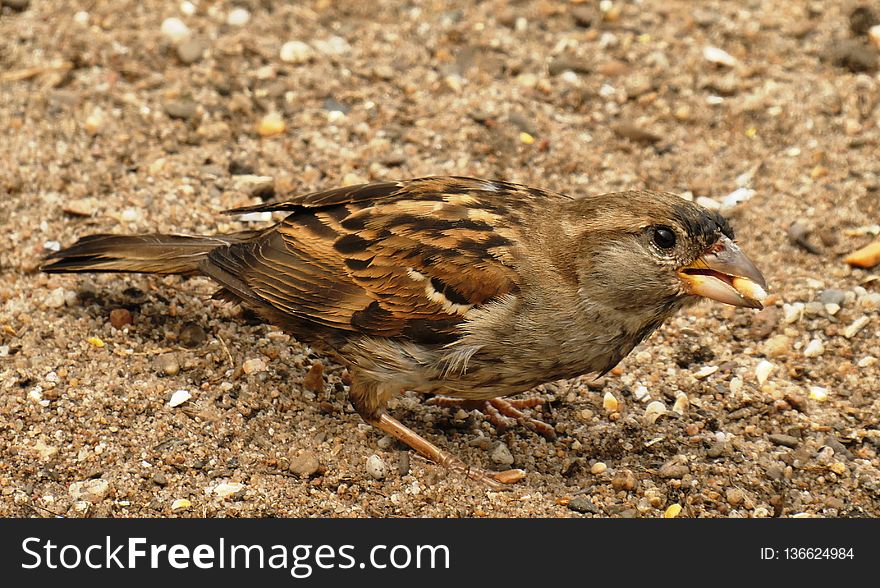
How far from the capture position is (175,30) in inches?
304

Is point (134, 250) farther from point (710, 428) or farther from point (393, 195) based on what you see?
point (710, 428)

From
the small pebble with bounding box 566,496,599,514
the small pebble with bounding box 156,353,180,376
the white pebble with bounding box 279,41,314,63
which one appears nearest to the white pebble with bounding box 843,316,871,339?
the small pebble with bounding box 566,496,599,514

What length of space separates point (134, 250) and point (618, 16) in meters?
3.95

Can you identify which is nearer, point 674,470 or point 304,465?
point 304,465

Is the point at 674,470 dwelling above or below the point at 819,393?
below

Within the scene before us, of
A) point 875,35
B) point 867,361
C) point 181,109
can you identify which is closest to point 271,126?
point 181,109

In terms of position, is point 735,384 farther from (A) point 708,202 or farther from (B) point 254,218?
(B) point 254,218

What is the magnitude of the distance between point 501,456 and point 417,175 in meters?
1.96

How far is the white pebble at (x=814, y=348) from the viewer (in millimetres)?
5996

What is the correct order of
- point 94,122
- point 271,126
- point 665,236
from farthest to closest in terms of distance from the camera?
point 271,126 < point 94,122 < point 665,236

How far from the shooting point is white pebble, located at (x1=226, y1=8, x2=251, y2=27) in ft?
25.9

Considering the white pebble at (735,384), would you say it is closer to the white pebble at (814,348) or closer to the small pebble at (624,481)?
the white pebble at (814,348)

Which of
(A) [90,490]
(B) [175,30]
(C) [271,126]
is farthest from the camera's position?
(B) [175,30]

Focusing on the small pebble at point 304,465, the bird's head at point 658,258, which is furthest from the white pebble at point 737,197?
the small pebble at point 304,465
